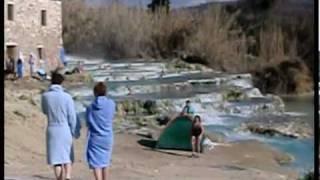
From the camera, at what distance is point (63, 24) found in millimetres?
6988

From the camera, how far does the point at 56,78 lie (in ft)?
22.6

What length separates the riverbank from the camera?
6.91 meters

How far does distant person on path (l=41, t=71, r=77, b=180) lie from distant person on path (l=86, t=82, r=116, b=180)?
0.44ft

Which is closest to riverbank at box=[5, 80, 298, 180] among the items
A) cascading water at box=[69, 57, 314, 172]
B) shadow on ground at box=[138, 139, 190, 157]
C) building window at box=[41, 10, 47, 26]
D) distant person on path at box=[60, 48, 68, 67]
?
shadow on ground at box=[138, 139, 190, 157]

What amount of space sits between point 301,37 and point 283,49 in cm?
17

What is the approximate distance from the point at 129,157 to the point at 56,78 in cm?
81

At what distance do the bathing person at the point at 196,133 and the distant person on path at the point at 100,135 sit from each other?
0.63 metres

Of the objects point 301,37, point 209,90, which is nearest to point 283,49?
point 301,37

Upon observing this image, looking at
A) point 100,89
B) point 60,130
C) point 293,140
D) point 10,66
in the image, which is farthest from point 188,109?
point 10,66

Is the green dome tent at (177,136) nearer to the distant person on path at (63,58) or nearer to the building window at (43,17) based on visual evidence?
the distant person on path at (63,58)

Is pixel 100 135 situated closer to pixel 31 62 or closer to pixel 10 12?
pixel 31 62

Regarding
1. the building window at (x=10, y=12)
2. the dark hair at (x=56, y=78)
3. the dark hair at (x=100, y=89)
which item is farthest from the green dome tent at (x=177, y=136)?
the building window at (x=10, y=12)

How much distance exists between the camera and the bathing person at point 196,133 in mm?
7035
